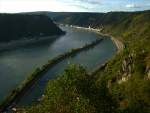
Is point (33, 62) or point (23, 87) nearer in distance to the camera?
point (23, 87)

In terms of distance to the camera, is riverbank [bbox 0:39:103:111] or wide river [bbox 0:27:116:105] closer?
riverbank [bbox 0:39:103:111]

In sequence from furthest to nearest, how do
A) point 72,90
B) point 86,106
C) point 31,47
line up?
point 31,47 < point 72,90 < point 86,106

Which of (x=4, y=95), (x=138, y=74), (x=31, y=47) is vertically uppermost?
(x=138, y=74)

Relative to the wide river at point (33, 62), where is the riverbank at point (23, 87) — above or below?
above

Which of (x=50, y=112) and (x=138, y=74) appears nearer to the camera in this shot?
(x=50, y=112)

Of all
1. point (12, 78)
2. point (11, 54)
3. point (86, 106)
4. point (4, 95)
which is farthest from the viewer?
point (11, 54)

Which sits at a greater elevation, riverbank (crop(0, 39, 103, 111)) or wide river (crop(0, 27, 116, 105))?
A: riverbank (crop(0, 39, 103, 111))

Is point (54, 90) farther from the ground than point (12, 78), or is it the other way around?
point (54, 90)

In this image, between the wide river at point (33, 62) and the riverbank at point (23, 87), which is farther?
the wide river at point (33, 62)

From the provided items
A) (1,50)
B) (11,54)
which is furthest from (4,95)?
(1,50)

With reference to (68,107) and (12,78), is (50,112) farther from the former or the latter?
(12,78)

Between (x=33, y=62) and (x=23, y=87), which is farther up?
(x=23, y=87)
